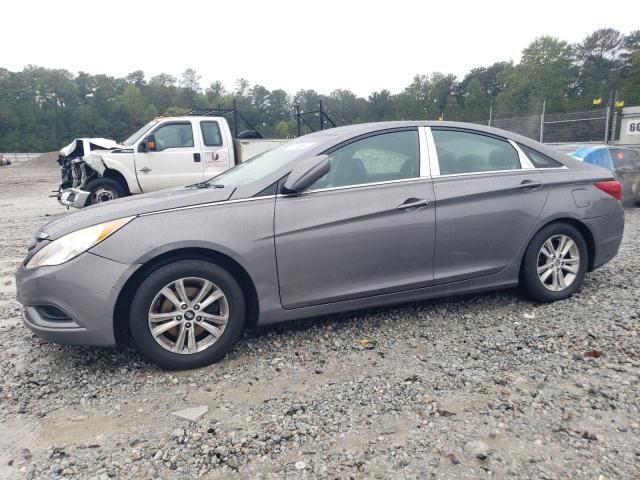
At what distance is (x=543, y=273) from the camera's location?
4031 millimetres

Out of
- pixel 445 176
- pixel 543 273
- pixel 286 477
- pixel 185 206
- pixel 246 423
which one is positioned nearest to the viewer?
pixel 286 477

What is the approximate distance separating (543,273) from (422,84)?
8549cm

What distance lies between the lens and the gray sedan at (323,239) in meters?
2.92

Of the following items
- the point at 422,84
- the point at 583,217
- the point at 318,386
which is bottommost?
the point at 318,386

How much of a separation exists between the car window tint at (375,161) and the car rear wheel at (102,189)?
741 centimetres

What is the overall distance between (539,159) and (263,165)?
93.0 inches

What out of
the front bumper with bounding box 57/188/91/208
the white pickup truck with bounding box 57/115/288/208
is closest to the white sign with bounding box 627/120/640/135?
the white pickup truck with bounding box 57/115/288/208

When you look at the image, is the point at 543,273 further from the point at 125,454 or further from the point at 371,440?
the point at 125,454

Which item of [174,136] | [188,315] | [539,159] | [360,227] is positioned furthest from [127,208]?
[174,136]

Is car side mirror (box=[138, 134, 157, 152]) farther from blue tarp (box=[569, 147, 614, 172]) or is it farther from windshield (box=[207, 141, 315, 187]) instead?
blue tarp (box=[569, 147, 614, 172])

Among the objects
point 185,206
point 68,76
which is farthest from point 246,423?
point 68,76

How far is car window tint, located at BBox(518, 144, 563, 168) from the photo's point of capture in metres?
4.12

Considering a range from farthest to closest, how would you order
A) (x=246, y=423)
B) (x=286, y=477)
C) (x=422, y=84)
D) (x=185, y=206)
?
(x=422, y=84)
(x=185, y=206)
(x=246, y=423)
(x=286, y=477)

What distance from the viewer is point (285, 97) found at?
93.8m
